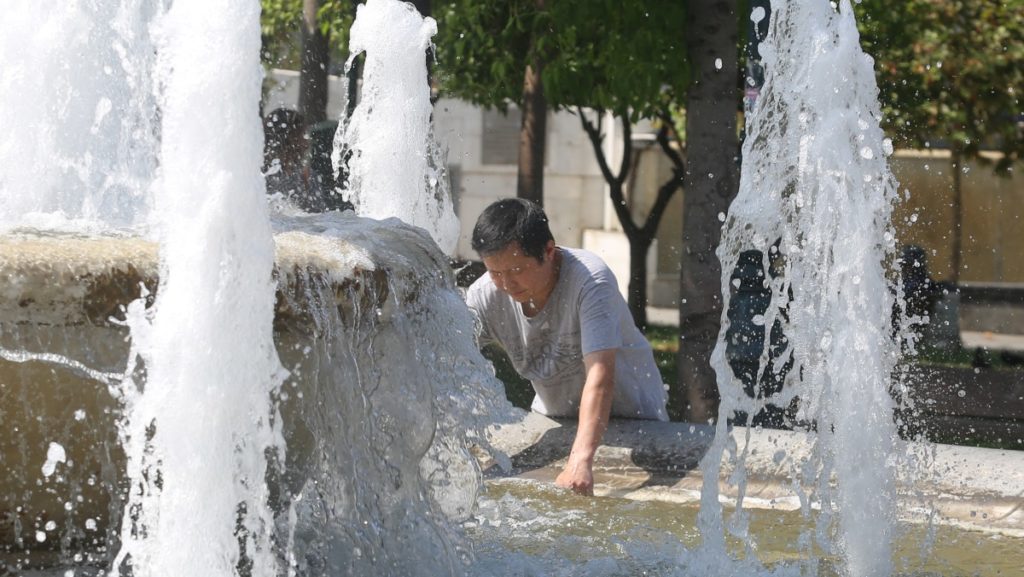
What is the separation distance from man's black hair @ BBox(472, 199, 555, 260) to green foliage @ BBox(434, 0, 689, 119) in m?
2.82

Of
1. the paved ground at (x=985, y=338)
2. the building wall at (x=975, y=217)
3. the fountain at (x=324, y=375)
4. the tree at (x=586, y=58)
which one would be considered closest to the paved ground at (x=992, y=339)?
the paved ground at (x=985, y=338)

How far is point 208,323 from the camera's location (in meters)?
2.98

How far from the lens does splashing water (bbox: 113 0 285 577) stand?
2973 millimetres

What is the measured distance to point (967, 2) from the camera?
1437 cm

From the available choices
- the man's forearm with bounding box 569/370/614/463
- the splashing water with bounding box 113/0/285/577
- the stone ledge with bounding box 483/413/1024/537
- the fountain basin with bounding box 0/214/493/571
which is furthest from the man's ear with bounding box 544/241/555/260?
the splashing water with bounding box 113/0/285/577

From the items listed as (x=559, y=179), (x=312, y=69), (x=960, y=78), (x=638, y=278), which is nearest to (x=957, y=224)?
(x=960, y=78)

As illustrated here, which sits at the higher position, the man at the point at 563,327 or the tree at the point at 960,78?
the tree at the point at 960,78

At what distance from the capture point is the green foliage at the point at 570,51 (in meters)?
7.53

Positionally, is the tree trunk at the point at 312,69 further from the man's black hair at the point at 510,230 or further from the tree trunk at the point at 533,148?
the man's black hair at the point at 510,230

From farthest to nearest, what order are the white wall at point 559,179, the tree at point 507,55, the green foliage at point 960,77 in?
the white wall at point 559,179 → the green foliage at point 960,77 → the tree at point 507,55

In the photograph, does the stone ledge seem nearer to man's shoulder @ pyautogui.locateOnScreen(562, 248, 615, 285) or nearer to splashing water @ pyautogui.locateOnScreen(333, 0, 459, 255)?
man's shoulder @ pyautogui.locateOnScreen(562, 248, 615, 285)

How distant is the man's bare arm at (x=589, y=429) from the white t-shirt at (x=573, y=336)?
0.37ft

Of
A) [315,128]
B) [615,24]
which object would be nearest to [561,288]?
[615,24]

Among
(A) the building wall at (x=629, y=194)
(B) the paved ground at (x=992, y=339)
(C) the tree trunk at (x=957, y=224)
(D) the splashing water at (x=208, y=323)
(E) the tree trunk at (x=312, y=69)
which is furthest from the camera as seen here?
(A) the building wall at (x=629, y=194)
